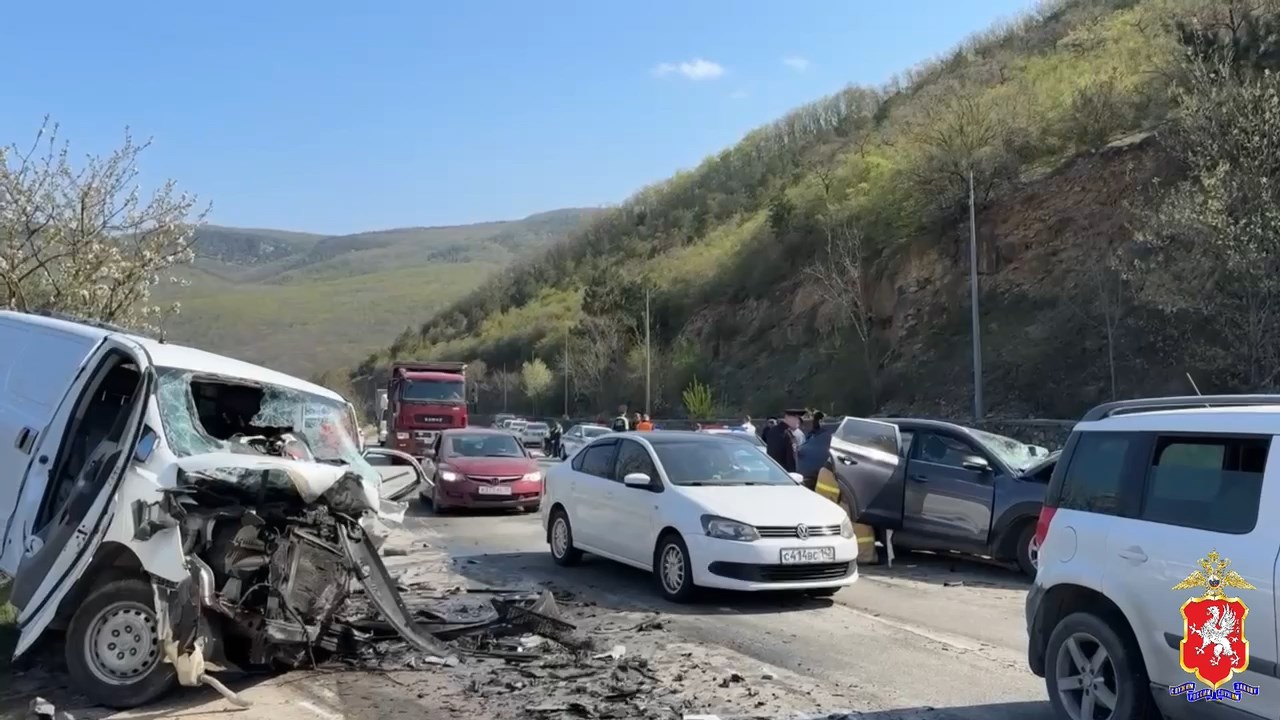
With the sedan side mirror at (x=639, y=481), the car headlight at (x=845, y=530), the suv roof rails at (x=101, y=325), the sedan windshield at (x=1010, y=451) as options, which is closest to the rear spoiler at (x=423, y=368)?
the sedan windshield at (x=1010, y=451)

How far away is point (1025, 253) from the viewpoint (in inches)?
1463

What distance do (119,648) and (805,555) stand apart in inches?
221

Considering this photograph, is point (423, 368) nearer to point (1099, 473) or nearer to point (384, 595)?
point (384, 595)

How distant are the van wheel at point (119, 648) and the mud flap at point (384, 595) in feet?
4.43

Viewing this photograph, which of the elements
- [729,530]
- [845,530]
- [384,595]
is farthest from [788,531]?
[384,595]

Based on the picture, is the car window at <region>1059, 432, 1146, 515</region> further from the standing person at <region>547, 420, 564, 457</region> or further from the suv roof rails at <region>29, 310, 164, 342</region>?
the standing person at <region>547, 420, 564, 457</region>

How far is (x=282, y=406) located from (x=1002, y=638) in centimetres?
612

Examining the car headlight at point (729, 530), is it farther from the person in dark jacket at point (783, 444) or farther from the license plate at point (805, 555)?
the person in dark jacket at point (783, 444)

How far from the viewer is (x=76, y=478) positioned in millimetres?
7238

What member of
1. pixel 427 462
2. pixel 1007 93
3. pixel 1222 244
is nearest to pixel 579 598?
pixel 427 462

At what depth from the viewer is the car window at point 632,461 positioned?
10.8 m

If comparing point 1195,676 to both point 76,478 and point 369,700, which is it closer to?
point 369,700

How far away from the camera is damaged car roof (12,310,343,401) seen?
7.39 m

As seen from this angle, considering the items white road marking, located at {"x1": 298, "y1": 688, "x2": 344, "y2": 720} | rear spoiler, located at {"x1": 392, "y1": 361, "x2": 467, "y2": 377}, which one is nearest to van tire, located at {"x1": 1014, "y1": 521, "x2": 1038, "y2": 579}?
white road marking, located at {"x1": 298, "y1": 688, "x2": 344, "y2": 720}
